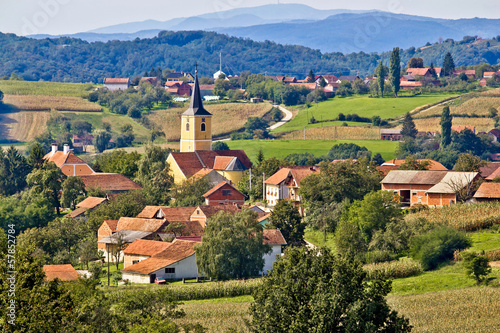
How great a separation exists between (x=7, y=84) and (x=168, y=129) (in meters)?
47.7

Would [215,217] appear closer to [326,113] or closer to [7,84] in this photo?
[326,113]

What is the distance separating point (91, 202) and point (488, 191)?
32.1 m

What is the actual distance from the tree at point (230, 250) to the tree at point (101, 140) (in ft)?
219

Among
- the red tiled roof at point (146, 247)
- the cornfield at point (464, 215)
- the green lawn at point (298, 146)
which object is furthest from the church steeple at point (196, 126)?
the cornfield at point (464, 215)

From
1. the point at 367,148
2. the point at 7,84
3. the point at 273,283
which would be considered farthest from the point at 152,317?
the point at 7,84

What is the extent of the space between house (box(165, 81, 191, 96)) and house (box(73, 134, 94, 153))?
5879 centimetres

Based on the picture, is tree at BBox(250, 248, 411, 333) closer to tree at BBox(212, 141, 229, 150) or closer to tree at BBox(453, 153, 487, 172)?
tree at BBox(453, 153, 487, 172)

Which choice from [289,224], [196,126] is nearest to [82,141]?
[196,126]

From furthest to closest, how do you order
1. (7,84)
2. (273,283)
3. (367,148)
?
(7,84)
(367,148)
(273,283)

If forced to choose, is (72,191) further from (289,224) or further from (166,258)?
(289,224)

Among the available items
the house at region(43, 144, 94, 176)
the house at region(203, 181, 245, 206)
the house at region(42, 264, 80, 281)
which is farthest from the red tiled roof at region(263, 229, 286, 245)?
the house at region(43, 144, 94, 176)

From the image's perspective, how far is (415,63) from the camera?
175 m

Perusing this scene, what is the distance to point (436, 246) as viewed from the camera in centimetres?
4038

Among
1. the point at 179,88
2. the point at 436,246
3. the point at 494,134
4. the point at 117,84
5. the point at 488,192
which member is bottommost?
the point at 494,134
